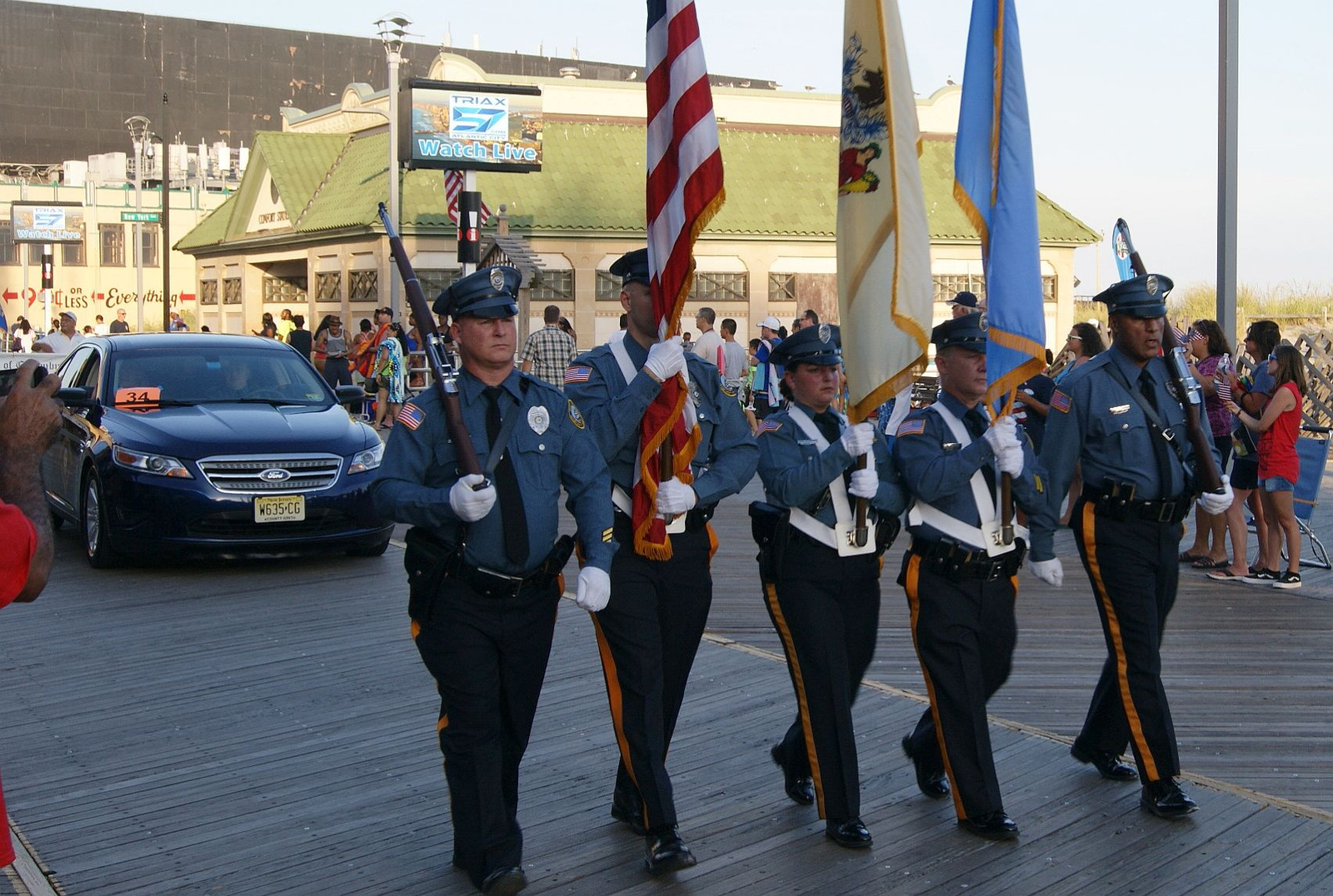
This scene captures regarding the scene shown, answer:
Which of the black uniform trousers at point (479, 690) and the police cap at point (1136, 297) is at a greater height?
the police cap at point (1136, 297)

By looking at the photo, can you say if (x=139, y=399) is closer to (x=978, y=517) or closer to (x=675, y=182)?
(x=675, y=182)

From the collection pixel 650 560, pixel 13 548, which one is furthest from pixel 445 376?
pixel 13 548

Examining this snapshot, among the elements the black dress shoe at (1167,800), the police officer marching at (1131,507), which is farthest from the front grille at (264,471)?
the black dress shoe at (1167,800)

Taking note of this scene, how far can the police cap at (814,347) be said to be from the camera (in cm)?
535

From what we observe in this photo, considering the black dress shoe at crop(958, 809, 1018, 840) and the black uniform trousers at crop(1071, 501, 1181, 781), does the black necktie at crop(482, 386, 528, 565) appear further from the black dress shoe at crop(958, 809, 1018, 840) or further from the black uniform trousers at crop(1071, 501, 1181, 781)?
the black uniform trousers at crop(1071, 501, 1181, 781)

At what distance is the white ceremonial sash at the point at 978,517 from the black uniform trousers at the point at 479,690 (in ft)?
4.90

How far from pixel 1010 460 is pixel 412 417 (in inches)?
83.2

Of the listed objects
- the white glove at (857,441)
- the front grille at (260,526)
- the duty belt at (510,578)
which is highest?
the white glove at (857,441)

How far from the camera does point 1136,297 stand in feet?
18.9

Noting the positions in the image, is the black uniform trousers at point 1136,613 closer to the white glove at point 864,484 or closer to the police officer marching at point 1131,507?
the police officer marching at point 1131,507

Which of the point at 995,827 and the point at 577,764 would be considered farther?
the point at 577,764

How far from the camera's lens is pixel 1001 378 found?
5332 millimetres

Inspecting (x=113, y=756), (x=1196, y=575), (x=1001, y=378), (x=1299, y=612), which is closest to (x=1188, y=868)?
(x=1001, y=378)

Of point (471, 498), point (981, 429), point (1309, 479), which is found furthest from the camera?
point (1309, 479)
